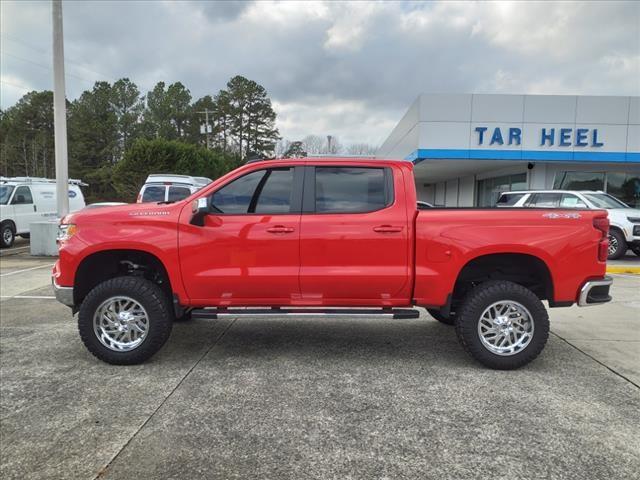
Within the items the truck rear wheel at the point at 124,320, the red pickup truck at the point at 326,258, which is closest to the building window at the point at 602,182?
the red pickup truck at the point at 326,258

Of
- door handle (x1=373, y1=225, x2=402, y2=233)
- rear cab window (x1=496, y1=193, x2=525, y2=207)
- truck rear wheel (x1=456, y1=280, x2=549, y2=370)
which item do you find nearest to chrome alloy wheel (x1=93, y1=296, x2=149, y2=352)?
door handle (x1=373, y1=225, x2=402, y2=233)

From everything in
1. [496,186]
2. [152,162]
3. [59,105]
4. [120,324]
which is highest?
[152,162]

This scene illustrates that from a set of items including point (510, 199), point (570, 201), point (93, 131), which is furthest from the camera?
point (93, 131)

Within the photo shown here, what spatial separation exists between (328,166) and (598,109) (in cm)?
1752

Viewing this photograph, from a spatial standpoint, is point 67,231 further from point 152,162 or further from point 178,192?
point 152,162

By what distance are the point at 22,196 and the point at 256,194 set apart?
13.4m

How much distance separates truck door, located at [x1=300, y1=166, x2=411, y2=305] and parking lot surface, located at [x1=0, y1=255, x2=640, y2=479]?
717 mm

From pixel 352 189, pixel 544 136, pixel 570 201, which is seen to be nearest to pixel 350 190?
pixel 352 189

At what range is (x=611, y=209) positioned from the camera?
11.8 m

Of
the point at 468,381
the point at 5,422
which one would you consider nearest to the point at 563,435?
the point at 468,381

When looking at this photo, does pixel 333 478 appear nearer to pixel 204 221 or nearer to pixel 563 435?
pixel 563 435

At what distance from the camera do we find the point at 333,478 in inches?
108

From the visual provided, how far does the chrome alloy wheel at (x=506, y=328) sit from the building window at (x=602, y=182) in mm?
17282

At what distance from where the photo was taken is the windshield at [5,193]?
14027 mm
